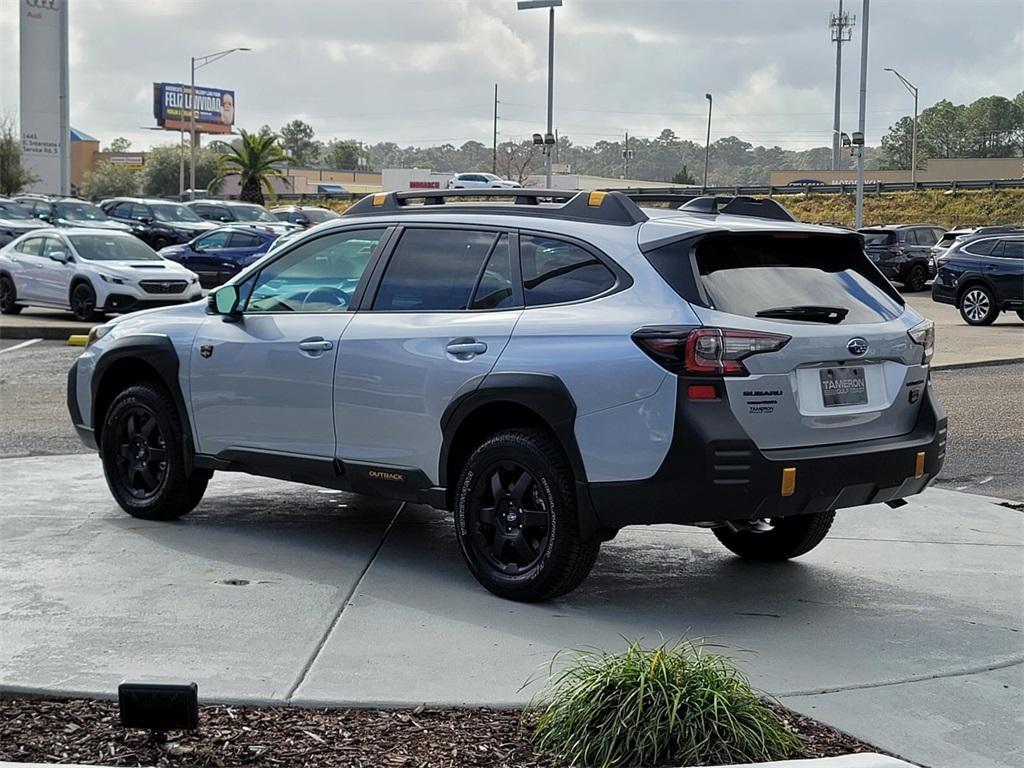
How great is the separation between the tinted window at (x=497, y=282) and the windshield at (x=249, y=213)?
123 feet

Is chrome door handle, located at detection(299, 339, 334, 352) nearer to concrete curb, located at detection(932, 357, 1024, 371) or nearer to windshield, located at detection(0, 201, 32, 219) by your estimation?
concrete curb, located at detection(932, 357, 1024, 371)

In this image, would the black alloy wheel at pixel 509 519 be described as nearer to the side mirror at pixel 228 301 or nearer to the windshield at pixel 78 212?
the side mirror at pixel 228 301

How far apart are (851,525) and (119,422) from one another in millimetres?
4394

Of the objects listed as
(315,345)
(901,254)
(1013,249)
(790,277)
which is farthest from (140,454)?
(901,254)

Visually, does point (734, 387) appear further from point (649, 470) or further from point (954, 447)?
point (954, 447)

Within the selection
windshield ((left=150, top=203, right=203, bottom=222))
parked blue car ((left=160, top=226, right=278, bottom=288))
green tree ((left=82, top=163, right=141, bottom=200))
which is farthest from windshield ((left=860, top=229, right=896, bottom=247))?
green tree ((left=82, top=163, right=141, bottom=200))

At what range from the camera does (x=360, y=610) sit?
628cm

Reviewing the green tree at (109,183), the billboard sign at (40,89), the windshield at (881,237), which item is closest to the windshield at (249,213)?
the windshield at (881,237)

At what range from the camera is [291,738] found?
4.66 meters

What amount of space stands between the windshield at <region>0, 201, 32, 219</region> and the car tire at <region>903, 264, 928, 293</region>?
22919mm

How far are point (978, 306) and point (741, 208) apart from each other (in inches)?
776

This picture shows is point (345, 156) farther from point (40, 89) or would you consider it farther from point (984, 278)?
point (984, 278)

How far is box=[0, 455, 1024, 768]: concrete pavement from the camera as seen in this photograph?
5.16m

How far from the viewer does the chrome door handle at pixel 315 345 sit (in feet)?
23.4
